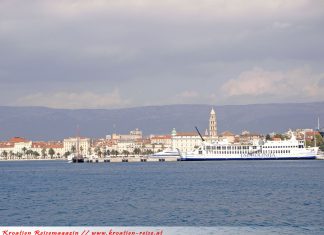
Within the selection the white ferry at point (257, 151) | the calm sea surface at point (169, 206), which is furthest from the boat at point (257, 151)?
the calm sea surface at point (169, 206)

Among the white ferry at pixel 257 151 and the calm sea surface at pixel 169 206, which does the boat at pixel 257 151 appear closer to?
the white ferry at pixel 257 151

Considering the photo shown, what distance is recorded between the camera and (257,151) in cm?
14625

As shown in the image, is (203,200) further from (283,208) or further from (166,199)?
(283,208)

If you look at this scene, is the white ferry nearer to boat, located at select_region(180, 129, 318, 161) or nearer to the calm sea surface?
boat, located at select_region(180, 129, 318, 161)

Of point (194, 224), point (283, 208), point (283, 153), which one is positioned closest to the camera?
point (194, 224)

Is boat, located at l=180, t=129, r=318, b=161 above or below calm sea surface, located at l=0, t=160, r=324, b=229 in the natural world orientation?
above

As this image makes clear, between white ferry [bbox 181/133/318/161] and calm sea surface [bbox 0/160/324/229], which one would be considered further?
white ferry [bbox 181/133/318/161]

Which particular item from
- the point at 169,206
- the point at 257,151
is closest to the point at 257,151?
the point at 257,151

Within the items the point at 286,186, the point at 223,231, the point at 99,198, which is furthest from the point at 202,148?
the point at 223,231

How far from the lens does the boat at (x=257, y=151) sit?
14162cm

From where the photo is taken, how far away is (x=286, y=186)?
52.6m

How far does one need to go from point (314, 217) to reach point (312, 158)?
114m

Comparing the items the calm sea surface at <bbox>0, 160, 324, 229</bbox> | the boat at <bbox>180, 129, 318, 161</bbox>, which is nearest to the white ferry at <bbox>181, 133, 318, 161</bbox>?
the boat at <bbox>180, 129, 318, 161</bbox>

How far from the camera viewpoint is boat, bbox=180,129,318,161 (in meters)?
142
